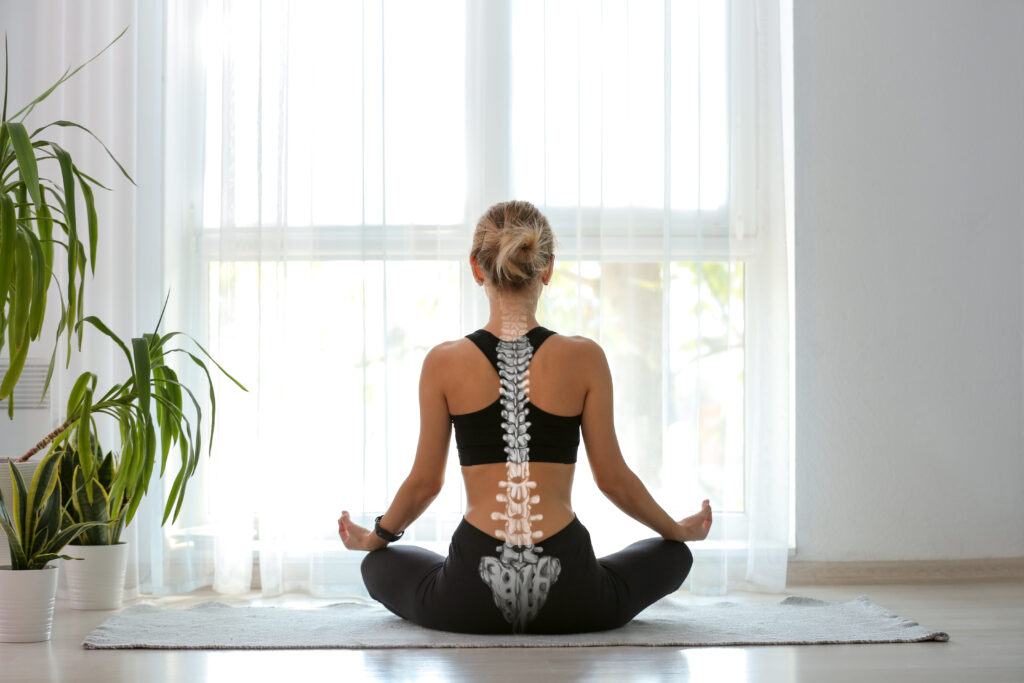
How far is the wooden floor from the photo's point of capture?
2.00m

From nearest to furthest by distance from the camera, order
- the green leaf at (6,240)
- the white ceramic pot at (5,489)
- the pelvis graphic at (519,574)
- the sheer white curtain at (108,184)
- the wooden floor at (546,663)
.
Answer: the wooden floor at (546,663), the green leaf at (6,240), the pelvis graphic at (519,574), the white ceramic pot at (5,489), the sheer white curtain at (108,184)

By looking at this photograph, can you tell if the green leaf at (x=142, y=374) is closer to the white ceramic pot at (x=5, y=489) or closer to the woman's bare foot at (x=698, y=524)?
the white ceramic pot at (x=5, y=489)

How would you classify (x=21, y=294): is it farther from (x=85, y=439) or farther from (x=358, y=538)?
(x=358, y=538)

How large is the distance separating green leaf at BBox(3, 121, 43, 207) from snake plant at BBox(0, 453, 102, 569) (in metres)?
0.66

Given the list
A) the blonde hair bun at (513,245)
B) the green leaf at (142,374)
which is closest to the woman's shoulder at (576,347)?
the blonde hair bun at (513,245)

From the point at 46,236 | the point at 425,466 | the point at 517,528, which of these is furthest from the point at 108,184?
the point at 517,528

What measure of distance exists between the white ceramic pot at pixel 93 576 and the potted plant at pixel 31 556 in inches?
16.3

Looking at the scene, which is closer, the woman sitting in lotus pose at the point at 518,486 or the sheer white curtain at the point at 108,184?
the woman sitting in lotus pose at the point at 518,486

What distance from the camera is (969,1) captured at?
348 cm

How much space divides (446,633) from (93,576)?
1082mm

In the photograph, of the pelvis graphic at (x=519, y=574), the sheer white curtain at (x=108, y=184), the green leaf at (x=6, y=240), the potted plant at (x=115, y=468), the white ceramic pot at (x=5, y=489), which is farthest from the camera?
the sheer white curtain at (x=108, y=184)

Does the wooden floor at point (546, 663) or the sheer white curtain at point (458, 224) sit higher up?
the sheer white curtain at point (458, 224)

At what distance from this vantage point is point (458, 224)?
329cm

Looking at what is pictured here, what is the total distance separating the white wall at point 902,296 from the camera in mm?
3418
